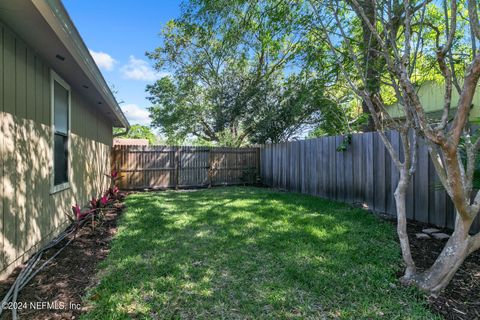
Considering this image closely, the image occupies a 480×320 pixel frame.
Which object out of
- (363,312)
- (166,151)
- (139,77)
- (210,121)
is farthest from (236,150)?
(139,77)

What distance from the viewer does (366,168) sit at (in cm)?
505

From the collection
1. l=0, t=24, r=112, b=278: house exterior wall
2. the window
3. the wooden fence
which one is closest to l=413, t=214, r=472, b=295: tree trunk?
l=0, t=24, r=112, b=278: house exterior wall

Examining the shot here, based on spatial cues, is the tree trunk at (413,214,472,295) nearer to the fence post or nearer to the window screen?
the window screen

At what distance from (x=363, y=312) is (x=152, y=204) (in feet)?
15.5

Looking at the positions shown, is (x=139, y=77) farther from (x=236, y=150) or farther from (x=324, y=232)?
(x=324, y=232)

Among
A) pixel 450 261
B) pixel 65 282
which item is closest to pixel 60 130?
pixel 65 282

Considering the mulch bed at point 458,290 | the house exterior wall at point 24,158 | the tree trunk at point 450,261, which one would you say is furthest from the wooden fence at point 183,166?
the tree trunk at point 450,261

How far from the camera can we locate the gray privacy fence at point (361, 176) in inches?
150

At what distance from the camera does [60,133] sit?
3.93 meters

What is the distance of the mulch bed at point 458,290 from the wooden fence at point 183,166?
724cm

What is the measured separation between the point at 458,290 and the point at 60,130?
199 inches

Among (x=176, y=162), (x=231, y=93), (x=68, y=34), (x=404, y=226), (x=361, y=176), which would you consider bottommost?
(x=404, y=226)

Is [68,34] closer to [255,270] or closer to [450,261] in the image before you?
[255,270]

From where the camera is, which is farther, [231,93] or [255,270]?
[231,93]
